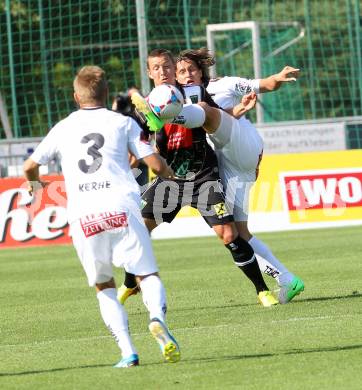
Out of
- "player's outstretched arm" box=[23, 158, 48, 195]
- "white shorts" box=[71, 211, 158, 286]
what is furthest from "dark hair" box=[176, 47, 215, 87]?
"white shorts" box=[71, 211, 158, 286]

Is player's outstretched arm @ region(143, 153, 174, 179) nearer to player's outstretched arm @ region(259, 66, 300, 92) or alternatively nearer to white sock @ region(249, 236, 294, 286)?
player's outstretched arm @ region(259, 66, 300, 92)

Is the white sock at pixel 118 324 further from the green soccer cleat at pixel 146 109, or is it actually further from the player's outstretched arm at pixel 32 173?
the green soccer cleat at pixel 146 109

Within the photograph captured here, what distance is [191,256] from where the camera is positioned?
54.9 ft

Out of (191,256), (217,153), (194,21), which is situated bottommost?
(191,256)

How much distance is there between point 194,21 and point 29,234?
1140 cm

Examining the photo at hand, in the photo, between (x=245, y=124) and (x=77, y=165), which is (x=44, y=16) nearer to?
(x=245, y=124)

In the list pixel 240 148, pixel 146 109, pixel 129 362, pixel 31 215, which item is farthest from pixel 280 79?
pixel 31 215

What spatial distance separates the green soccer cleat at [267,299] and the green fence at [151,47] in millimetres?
16745

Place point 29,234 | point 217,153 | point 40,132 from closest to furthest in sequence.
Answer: point 217,153
point 29,234
point 40,132

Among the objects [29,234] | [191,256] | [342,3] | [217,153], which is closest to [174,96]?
[217,153]

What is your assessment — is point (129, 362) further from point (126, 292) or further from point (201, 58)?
point (201, 58)

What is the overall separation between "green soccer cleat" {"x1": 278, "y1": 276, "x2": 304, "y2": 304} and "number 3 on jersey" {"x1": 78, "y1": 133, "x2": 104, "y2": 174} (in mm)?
3625

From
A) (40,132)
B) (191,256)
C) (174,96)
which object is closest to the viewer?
(174,96)

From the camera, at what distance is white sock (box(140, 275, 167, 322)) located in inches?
289
